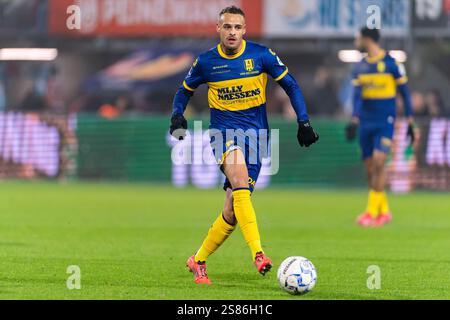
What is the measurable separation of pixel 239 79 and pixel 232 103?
0.22 m

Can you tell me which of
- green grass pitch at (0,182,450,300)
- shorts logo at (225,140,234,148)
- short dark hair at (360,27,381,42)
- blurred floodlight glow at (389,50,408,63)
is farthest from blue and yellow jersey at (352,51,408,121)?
blurred floodlight glow at (389,50,408,63)

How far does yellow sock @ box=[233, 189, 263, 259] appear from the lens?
9.46m

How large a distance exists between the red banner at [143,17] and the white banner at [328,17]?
408 millimetres

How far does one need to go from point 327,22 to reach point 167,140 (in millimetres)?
4511

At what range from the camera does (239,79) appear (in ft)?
32.5

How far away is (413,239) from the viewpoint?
554 inches

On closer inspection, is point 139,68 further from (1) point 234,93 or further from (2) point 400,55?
(1) point 234,93

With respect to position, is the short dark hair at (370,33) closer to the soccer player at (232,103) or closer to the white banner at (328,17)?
the soccer player at (232,103)

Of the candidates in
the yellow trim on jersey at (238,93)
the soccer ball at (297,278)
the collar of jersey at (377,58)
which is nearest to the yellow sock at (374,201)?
the collar of jersey at (377,58)

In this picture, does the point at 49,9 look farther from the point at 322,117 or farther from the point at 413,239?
the point at 413,239

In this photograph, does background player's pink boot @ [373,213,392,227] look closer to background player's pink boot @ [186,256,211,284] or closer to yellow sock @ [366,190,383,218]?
yellow sock @ [366,190,383,218]

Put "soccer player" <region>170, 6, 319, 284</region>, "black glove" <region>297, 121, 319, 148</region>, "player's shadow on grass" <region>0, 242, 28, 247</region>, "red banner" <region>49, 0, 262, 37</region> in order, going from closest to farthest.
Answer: "black glove" <region>297, 121, 319, 148</region>
"soccer player" <region>170, 6, 319, 284</region>
"player's shadow on grass" <region>0, 242, 28, 247</region>
"red banner" <region>49, 0, 262, 37</region>

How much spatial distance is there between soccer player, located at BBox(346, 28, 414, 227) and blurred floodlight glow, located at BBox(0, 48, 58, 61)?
14.6 meters

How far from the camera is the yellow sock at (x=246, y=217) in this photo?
9.46 m
